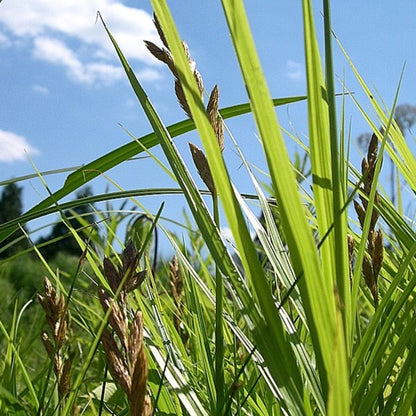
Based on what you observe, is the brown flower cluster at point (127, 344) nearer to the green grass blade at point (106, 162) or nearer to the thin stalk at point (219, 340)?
the thin stalk at point (219, 340)

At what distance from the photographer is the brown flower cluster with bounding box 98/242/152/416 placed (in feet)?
0.97

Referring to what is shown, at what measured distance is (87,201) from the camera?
73cm

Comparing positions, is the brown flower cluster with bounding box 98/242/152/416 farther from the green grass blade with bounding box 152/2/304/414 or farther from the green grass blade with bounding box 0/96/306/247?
the green grass blade with bounding box 0/96/306/247

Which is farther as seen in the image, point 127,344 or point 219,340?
point 219,340

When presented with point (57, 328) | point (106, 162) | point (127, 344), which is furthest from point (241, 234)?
point (106, 162)

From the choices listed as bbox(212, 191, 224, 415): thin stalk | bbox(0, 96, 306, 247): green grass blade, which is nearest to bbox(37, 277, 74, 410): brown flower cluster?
bbox(212, 191, 224, 415): thin stalk

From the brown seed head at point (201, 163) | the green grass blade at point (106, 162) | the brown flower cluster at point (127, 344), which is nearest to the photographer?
the brown flower cluster at point (127, 344)

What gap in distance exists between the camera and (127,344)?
1.09 ft

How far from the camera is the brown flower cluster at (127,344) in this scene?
296mm

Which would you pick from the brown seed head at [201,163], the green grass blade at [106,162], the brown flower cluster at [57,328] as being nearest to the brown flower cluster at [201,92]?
the brown seed head at [201,163]

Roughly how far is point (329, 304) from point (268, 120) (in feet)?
0.35

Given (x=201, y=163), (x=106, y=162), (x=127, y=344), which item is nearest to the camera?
(x=127, y=344)

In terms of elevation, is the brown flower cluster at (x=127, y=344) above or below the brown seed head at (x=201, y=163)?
below

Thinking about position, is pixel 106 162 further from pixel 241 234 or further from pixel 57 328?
pixel 241 234
